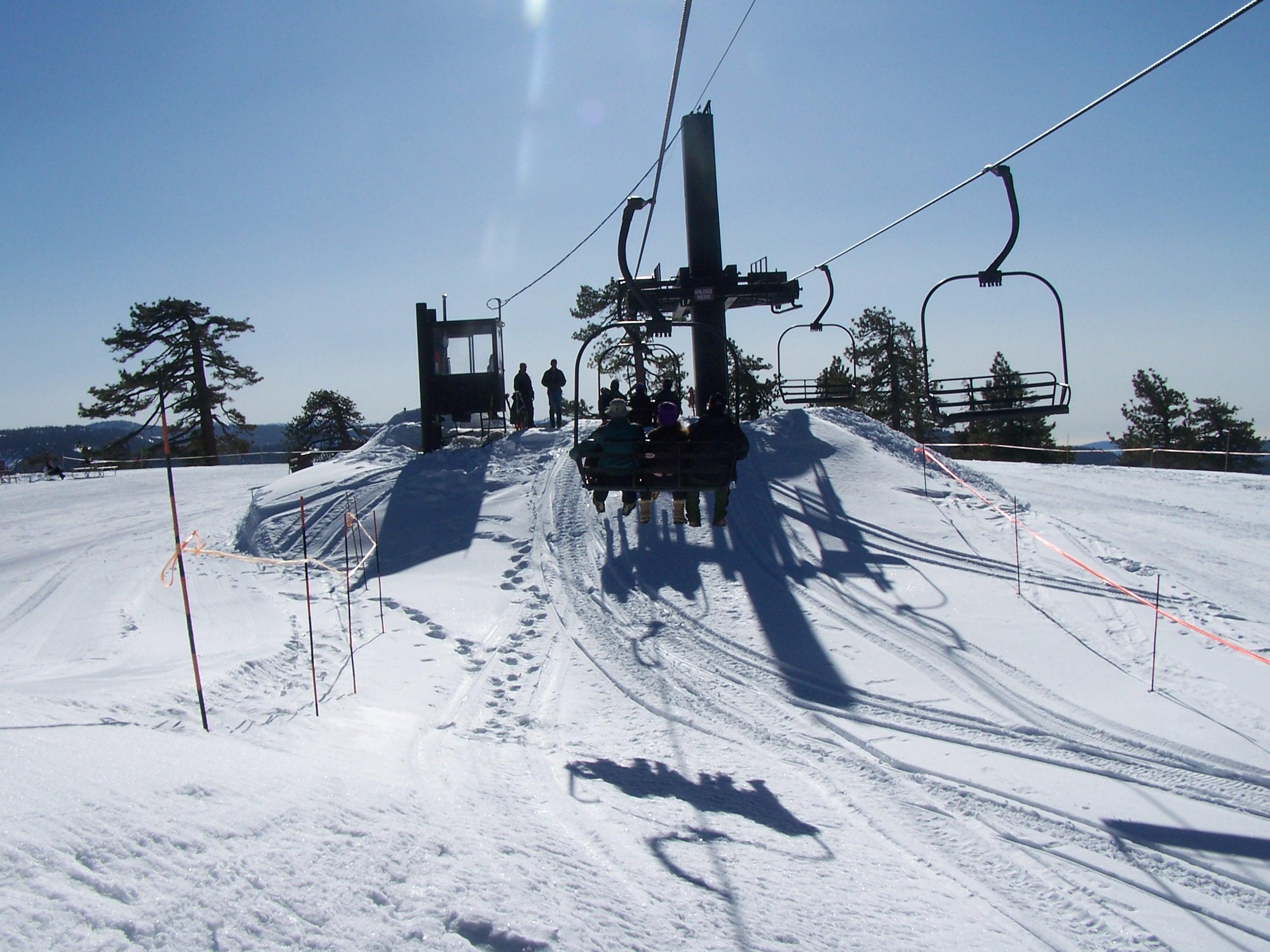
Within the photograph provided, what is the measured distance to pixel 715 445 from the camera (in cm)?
924

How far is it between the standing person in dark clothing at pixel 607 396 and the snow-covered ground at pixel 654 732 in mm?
3098

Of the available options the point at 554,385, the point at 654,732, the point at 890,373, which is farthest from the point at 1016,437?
the point at 654,732

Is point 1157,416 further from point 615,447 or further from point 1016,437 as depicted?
→ point 615,447

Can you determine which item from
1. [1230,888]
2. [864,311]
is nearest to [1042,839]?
[1230,888]

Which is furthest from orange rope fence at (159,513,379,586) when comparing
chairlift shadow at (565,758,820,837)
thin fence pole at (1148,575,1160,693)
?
thin fence pole at (1148,575,1160,693)

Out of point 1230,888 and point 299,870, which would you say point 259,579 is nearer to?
point 299,870

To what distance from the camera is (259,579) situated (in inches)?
528

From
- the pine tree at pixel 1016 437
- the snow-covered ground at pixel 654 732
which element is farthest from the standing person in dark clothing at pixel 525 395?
the pine tree at pixel 1016 437

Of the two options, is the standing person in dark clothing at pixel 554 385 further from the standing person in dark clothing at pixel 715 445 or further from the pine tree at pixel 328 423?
the pine tree at pixel 328 423

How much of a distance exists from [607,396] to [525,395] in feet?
46.6

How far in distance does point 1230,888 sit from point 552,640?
7508 millimetres

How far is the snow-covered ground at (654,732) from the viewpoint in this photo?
3.53 metres

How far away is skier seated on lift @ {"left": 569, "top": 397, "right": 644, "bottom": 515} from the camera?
30.8 feet

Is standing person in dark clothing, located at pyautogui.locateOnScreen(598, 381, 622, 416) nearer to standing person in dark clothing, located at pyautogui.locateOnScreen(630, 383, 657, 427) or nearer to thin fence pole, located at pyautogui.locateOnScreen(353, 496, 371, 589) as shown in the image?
standing person in dark clothing, located at pyautogui.locateOnScreen(630, 383, 657, 427)
